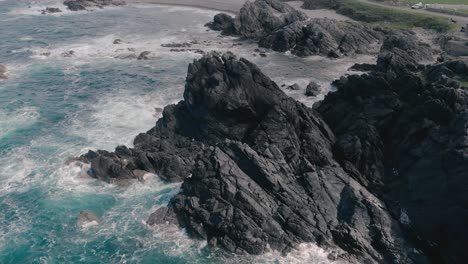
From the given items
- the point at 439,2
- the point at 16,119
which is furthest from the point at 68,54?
the point at 439,2

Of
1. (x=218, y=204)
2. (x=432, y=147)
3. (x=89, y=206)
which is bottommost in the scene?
(x=89, y=206)

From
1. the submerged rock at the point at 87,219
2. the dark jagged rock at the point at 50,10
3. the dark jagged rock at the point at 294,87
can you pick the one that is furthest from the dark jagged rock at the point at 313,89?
the dark jagged rock at the point at 50,10

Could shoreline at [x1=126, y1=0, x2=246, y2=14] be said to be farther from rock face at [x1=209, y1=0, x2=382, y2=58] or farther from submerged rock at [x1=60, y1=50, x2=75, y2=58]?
submerged rock at [x1=60, y1=50, x2=75, y2=58]

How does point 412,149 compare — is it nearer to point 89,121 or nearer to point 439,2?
point 89,121

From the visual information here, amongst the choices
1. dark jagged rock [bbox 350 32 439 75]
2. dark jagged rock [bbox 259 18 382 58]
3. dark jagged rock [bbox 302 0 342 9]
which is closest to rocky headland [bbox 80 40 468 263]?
dark jagged rock [bbox 350 32 439 75]

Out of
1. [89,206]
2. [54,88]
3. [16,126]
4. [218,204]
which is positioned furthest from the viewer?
[54,88]

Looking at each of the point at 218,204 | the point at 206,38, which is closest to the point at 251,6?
the point at 206,38

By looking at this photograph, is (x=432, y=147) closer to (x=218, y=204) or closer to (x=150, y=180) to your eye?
(x=218, y=204)
